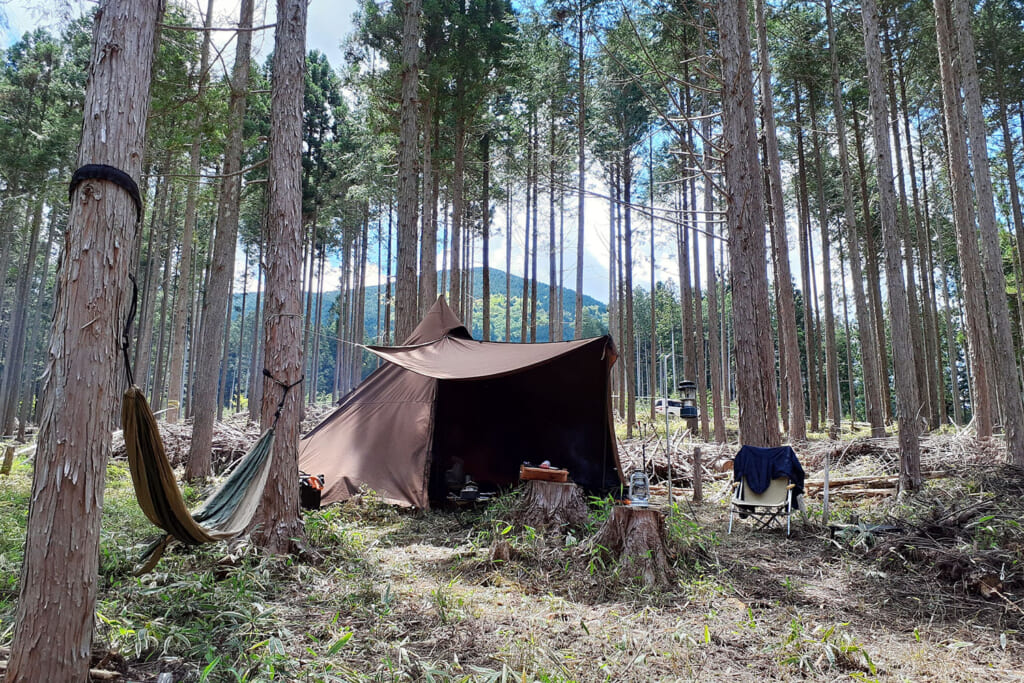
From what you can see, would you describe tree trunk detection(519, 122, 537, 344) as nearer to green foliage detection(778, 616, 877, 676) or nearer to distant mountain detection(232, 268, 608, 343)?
distant mountain detection(232, 268, 608, 343)

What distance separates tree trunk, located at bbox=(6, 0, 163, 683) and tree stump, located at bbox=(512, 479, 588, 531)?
9.75ft

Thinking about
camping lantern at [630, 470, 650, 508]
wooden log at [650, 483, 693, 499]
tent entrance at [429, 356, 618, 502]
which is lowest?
wooden log at [650, 483, 693, 499]

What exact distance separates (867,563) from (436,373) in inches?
133

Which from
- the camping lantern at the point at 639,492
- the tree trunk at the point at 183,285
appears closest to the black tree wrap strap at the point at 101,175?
the camping lantern at the point at 639,492

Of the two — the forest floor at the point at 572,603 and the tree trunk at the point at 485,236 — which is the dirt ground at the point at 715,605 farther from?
the tree trunk at the point at 485,236

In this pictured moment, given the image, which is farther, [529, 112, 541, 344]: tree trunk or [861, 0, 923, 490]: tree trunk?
[529, 112, 541, 344]: tree trunk

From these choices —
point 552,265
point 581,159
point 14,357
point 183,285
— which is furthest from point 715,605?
point 14,357

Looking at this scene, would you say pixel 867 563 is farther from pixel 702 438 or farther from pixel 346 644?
pixel 702 438

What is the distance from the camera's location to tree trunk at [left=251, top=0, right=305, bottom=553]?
3758 millimetres

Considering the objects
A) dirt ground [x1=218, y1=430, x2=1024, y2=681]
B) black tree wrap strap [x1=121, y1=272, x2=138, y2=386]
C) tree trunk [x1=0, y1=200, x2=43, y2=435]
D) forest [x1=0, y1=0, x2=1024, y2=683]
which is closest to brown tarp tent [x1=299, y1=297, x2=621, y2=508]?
forest [x1=0, y1=0, x2=1024, y2=683]

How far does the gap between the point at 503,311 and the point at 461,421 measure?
162 ft

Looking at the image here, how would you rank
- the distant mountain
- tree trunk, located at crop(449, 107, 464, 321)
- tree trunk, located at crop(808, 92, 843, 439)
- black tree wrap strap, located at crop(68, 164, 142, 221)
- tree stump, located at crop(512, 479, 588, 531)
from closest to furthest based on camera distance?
1. black tree wrap strap, located at crop(68, 164, 142, 221)
2. tree stump, located at crop(512, 479, 588, 531)
3. tree trunk, located at crop(808, 92, 843, 439)
4. tree trunk, located at crop(449, 107, 464, 321)
5. the distant mountain

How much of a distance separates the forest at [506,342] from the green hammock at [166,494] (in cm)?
3

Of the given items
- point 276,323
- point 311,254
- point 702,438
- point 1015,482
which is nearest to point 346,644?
point 276,323
